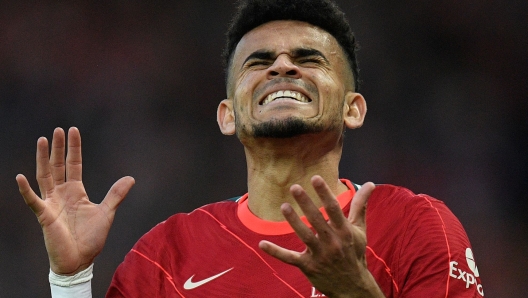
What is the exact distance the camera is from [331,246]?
233 cm

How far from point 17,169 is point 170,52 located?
1680 millimetres

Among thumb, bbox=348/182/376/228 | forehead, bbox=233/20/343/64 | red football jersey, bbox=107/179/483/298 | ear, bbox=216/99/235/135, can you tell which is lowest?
red football jersey, bbox=107/179/483/298

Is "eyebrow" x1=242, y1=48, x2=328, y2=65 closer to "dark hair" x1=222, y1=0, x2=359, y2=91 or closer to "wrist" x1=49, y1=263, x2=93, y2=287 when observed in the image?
"dark hair" x1=222, y1=0, x2=359, y2=91

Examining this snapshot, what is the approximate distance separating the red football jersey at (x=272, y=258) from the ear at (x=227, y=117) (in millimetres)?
370

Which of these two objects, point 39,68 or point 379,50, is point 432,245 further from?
point 39,68

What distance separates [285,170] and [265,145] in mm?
148

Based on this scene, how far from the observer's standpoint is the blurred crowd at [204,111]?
20.2ft

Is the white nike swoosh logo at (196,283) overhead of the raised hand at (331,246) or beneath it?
beneath

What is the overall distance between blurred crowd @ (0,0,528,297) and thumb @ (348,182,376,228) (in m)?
3.85

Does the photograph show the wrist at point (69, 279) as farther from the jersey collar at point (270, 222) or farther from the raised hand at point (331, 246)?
the raised hand at point (331, 246)

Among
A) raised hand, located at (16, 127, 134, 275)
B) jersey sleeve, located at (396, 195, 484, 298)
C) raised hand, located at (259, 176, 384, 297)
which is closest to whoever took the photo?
raised hand, located at (259, 176, 384, 297)

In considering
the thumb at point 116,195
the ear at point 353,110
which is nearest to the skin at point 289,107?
the ear at point 353,110

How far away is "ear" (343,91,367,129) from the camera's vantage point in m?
3.54

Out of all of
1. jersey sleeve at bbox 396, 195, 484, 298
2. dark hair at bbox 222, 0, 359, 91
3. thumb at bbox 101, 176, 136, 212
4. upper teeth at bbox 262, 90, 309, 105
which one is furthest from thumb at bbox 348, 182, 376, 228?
dark hair at bbox 222, 0, 359, 91
